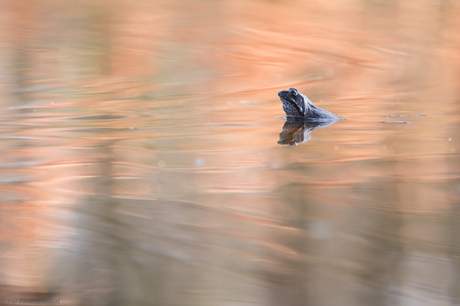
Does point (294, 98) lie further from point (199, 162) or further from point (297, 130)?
point (199, 162)

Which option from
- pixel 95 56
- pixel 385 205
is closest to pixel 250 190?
pixel 385 205

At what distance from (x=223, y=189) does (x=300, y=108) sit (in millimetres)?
2560

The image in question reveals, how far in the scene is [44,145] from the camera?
3.83 metres

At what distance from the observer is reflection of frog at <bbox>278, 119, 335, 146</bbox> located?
163 inches

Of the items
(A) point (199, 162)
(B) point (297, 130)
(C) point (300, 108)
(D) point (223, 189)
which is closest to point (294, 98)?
(C) point (300, 108)

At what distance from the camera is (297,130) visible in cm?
465

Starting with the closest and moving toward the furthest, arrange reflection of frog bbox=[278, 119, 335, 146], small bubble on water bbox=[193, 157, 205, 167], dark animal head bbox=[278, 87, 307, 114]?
small bubble on water bbox=[193, 157, 205, 167] → reflection of frog bbox=[278, 119, 335, 146] → dark animal head bbox=[278, 87, 307, 114]

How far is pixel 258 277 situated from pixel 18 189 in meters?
1.69

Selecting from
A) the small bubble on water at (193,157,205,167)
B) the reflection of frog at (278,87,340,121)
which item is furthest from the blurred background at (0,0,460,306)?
the reflection of frog at (278,87,340,121)

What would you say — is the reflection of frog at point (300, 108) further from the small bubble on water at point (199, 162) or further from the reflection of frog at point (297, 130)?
the small bubble on water at point (199, 162)

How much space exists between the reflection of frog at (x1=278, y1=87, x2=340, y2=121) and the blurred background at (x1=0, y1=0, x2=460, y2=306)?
23 cm

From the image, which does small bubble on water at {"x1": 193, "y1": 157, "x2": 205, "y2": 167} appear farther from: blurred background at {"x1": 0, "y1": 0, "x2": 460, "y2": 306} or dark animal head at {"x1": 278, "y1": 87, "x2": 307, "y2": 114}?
dark animal head at {"x1": 278, "y1": 87, "x2": 307, "y2": 114}

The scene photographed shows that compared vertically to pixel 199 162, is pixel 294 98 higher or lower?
higher

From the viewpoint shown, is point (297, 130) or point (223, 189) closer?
point (223, 189)
